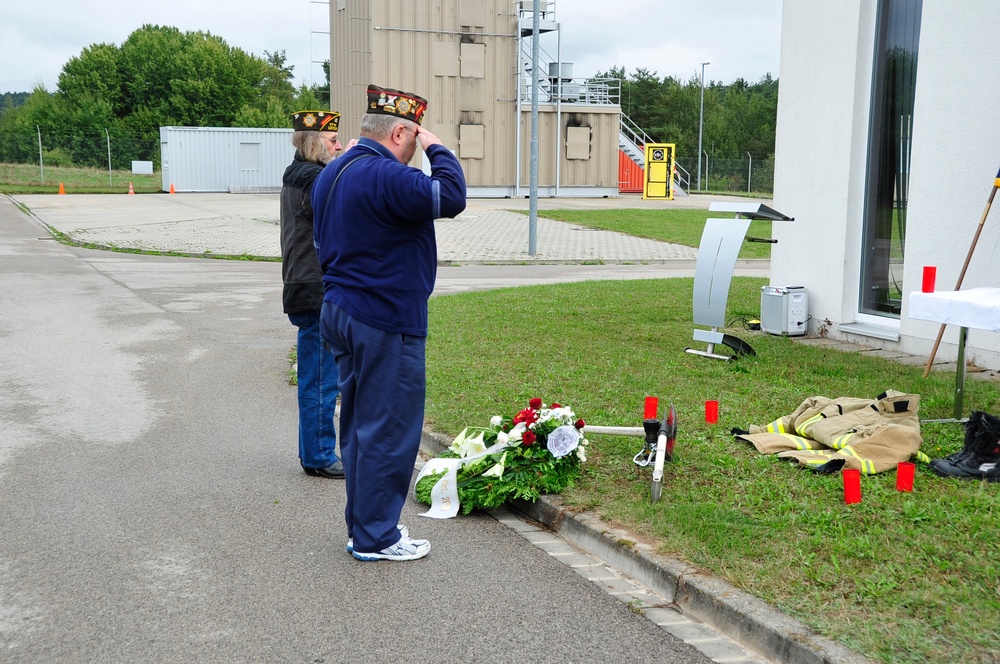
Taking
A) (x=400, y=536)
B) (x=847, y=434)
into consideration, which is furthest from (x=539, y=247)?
(x=400, y=536)

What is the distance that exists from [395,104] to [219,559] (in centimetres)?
226

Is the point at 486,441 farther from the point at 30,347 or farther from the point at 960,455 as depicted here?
the point at 30,347

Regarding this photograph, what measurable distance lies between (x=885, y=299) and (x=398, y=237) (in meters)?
7.21

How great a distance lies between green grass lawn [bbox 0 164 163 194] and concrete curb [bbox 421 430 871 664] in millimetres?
46994

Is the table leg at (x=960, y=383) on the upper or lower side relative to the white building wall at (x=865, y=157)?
lower

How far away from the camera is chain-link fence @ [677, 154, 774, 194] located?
54.2 meters

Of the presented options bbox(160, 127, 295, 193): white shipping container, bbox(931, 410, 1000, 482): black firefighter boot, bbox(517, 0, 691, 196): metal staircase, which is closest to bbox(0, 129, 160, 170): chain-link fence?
bbox(160, 127, 295, 193): white shipping container

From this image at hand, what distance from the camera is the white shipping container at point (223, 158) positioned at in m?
47.3

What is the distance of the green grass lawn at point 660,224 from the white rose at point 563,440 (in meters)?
17.7

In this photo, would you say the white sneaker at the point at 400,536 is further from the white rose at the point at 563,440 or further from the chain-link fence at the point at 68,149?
the chain-link fence at the point at 68,149

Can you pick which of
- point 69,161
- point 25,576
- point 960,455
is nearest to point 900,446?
point 960,455

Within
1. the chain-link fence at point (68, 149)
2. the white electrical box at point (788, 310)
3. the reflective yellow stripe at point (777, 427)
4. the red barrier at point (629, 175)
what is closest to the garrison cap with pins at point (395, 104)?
the reflective yellow stripe at point (777, 427)

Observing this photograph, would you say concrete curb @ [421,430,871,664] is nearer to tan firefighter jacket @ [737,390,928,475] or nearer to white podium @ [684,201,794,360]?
tan firefighter jacket @ [737,390,928,475]

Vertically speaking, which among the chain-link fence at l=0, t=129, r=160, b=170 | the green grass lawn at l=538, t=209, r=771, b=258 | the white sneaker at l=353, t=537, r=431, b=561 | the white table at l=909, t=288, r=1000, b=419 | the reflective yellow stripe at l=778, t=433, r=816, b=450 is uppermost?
the chain-link fence at l=0, t=129, r=160, b=170
